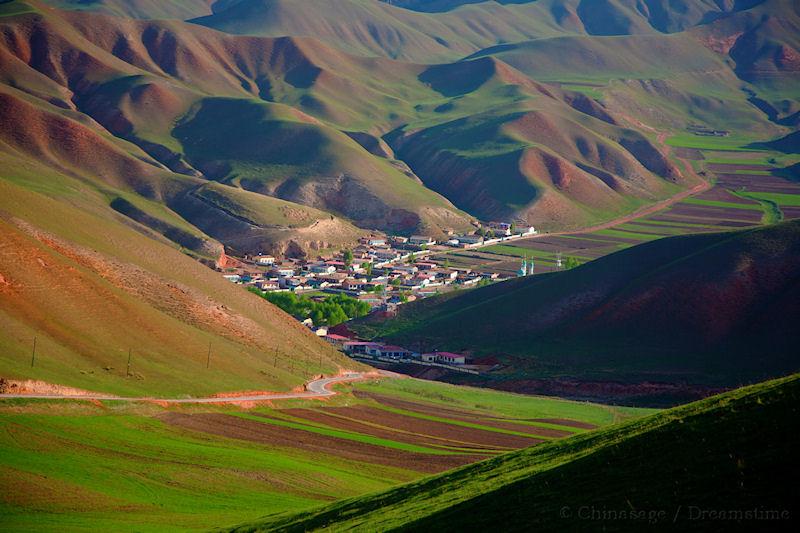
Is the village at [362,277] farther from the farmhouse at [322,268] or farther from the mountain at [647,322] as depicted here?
the mountain at [647,322]

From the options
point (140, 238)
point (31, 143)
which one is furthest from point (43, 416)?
point (31, 143)

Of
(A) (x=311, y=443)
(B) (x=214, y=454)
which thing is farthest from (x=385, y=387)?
(B) (x=214, y=454)

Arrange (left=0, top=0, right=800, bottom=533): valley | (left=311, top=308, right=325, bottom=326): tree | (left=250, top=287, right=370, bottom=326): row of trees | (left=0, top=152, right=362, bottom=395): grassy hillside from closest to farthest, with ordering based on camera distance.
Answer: (left=0, top=0, right=800, bottom=533): valley < (left=0, top=152, right=362, bottom=395): grassy hillside < (left=311, top=308, right=325, bottom=326): tree < (left=250, top=287, right=370, bottom=326): row of trees

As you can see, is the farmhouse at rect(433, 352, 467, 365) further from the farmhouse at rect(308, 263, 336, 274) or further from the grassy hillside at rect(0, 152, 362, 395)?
the farmhouse at rect(308, 263, 336, 274)

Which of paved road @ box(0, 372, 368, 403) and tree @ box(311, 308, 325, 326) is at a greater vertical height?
paved road @ box(0, 372, 368, 403)

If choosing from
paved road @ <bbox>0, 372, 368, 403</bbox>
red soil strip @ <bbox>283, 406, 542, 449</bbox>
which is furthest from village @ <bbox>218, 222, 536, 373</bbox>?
red soil strip @ <bbox>283, 406, 542, 449</bbox>

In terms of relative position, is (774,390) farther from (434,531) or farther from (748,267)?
(748,267)

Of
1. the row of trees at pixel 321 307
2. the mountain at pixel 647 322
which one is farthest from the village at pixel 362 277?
the mountain at pixel 647 322
